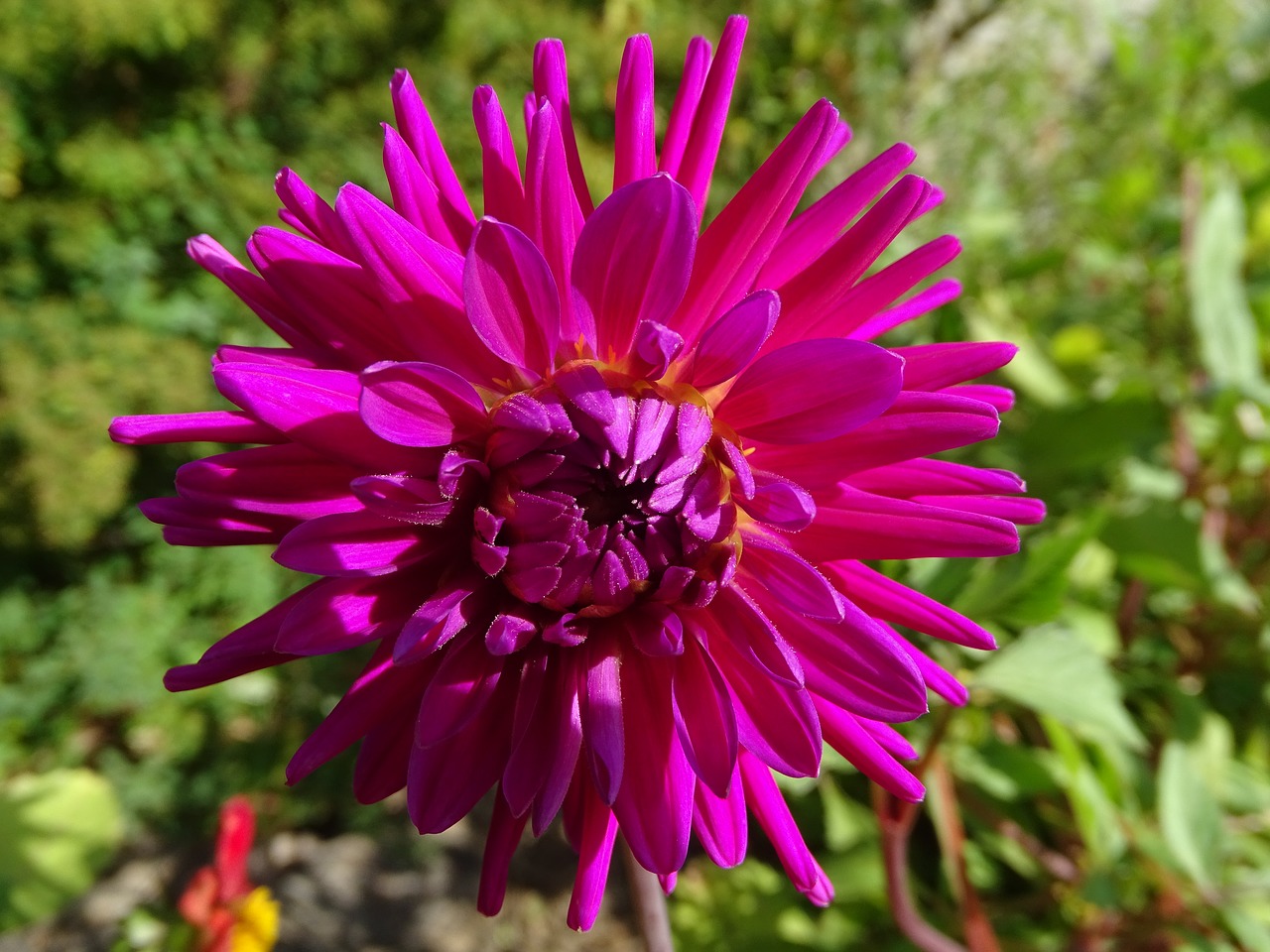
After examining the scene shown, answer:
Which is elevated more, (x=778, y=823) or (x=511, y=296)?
(x=511, y=296)

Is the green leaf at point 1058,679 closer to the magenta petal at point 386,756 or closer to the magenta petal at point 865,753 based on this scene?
the magenta petal at point 865,753

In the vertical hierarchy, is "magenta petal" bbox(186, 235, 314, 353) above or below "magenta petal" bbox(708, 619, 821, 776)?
above

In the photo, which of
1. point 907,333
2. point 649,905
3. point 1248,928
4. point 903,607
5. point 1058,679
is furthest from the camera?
point 907,333

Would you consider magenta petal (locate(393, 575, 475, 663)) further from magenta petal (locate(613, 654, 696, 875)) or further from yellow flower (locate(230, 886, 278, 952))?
yellow flower (locate(230, 886, 278, 952))

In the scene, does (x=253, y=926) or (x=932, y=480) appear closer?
(x=932, y=480)

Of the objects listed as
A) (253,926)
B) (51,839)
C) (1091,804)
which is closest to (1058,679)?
(1091,804)

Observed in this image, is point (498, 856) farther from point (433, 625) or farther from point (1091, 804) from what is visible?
point (1091, 804)

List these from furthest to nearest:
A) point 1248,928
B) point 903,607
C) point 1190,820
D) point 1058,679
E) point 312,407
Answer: point 1190,820 < point 1248,928 < point 1058,679 < point 903,607 < point 312,407

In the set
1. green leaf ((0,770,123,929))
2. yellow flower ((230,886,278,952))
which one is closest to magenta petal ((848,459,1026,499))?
yellow flower ((230,886,278,952))
